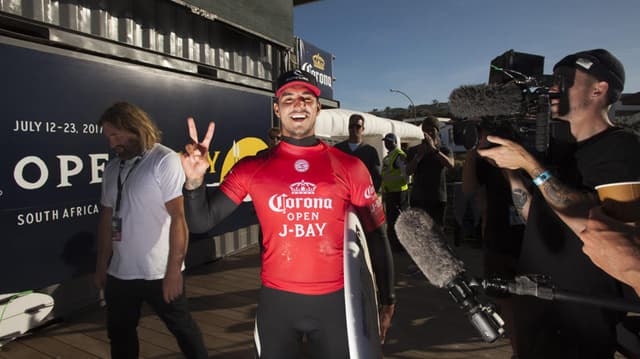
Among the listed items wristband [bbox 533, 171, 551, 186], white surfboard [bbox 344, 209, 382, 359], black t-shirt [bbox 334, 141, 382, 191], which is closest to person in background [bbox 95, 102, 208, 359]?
white surfboard [bbox 344, 209, 382, 359]

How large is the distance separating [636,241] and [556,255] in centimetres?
80

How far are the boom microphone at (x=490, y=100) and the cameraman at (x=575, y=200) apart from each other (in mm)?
132

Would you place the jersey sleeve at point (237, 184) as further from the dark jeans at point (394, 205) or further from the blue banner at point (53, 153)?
the dark jeans at point (394, 205)

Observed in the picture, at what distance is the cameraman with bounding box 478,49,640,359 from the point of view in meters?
1.43

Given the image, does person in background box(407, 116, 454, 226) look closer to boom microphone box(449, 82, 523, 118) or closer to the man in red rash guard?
the man in red rash guard

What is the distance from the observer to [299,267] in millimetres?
1822

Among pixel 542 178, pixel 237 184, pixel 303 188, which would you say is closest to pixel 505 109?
pixel 542 178

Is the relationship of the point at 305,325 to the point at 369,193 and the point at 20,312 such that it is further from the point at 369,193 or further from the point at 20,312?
the point at 20,312

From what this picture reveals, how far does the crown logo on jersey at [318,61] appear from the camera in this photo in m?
A: 9.31

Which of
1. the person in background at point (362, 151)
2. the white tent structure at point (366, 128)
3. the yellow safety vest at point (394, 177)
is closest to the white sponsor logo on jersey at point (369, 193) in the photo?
the person in background at point (362, 151)

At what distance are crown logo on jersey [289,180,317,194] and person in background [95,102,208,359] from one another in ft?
2.96

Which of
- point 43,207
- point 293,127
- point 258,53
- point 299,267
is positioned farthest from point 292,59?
point 299,267

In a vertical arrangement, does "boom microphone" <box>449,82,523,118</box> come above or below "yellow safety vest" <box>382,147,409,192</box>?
above

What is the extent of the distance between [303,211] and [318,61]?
843 centimetres
